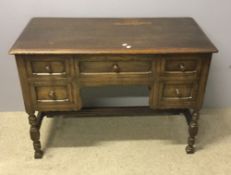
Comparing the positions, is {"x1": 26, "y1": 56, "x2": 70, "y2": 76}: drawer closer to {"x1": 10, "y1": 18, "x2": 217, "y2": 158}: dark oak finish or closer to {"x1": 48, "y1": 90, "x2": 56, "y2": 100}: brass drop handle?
{"x1": 10, "y1": 18, "x2": 217, "y2": 158}: dark oak finish

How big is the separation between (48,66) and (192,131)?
3.02 ft

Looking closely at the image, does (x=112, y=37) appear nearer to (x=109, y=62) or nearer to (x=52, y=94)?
(x=109, y=62)

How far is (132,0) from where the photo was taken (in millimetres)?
Result: 1742

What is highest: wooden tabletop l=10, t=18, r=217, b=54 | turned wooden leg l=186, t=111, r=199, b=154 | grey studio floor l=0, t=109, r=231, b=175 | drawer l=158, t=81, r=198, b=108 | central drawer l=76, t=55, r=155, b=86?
wooden tabletop l=10, t=18, r=217, b=54

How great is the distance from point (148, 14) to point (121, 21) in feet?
0.70

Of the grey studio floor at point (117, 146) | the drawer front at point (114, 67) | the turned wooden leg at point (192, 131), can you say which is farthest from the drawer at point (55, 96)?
the turned wooden leg at point (192, 131)

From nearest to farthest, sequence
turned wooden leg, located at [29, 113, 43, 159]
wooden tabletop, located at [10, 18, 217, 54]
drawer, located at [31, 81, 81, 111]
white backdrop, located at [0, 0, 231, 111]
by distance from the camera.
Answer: wooden tabletop, located at [10, 18, 217, 54], drawer, located at [31, 81, 81, 111], turned wooden leg, located at [29, 113, 43, 159], white backdrop, located at [0, 0, 231, 111]

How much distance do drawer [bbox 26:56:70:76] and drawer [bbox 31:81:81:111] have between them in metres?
0.06

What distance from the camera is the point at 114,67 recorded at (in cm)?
139

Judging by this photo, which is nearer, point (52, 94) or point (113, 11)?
point (52, 94)

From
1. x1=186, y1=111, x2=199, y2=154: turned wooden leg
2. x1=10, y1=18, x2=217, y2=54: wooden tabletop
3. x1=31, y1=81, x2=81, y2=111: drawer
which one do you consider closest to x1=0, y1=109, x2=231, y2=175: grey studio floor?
x1=186, y1=111, x2=199, y2=154: turned wooden leg

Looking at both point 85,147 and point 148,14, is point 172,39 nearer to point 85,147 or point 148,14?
point 148,14

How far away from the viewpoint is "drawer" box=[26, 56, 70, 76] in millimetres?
1355

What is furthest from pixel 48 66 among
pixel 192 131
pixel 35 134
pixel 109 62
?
pixel 192 131
